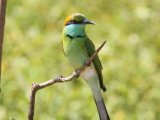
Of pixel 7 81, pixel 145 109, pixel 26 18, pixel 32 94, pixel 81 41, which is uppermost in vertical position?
pixel 26 18

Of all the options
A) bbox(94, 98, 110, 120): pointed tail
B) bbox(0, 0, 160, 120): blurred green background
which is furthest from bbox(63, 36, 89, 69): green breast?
bbox(0, 0, 160, 120): blurred green background

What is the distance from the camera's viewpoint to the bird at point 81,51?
223 centimetres

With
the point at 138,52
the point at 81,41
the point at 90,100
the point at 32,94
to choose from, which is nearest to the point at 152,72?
the point at 138,52

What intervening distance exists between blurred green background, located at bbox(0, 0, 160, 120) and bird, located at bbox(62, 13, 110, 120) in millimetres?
1120

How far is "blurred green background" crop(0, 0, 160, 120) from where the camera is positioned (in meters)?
3.64

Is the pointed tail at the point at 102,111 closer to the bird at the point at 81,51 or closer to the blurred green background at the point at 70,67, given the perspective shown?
the bird at the point at 81,51

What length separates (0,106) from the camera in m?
3.58

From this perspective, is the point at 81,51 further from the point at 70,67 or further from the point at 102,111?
the point at 70,67

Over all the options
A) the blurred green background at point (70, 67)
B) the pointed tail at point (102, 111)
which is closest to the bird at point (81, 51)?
the pointed tail at point (102, 111)

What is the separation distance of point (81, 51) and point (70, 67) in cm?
174

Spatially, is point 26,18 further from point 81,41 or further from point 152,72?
point 81,41

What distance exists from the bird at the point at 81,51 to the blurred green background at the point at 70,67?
1.12 m

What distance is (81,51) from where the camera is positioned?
2330 mm

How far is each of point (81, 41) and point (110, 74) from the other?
1760 millimetres
